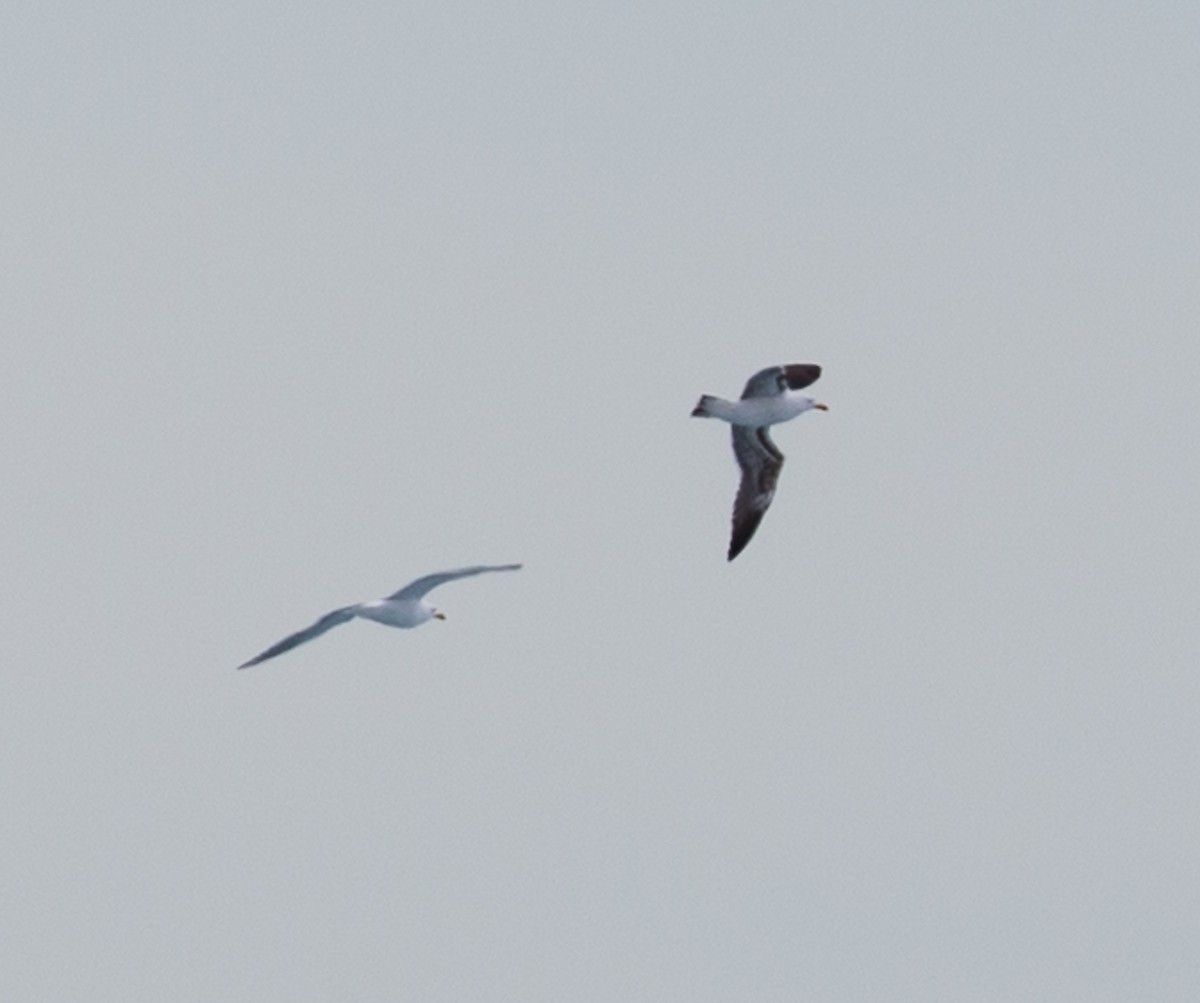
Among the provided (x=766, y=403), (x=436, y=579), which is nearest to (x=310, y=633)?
(x=436, y=579)

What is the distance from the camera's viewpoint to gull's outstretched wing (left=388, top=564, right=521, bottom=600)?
40594 mm

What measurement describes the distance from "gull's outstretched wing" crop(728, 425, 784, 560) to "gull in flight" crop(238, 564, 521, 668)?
895 centimetres

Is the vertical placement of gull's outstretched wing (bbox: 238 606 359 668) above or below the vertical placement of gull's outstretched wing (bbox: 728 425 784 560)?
below

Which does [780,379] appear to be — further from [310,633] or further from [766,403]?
[310,633]

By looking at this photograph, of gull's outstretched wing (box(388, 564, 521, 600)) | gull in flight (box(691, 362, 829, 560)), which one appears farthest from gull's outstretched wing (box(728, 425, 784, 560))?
gull's outstretched wing (box(388, 564, 521, 600))

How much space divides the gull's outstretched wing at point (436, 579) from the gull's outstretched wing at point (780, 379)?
816 cm

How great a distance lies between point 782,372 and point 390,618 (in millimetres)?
9588

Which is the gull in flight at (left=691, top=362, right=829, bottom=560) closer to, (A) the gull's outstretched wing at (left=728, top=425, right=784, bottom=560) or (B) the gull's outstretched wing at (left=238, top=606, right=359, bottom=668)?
(A) the gull's outstretched wing at (left=728, top=425, right=784, bottom=560)

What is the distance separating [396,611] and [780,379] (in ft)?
30.7

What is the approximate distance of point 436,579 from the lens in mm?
43875

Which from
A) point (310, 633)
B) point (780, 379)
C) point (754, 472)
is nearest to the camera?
point (310, 633)

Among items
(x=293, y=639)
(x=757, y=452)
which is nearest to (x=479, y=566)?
(x=293, y=639)

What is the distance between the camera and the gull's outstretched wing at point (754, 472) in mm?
52875

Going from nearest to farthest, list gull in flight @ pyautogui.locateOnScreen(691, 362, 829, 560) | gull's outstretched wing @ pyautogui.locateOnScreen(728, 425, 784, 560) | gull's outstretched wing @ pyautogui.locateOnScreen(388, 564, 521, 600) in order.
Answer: gull's outstretched wing @ pyautogui.locateOnScreen(388, 564, 521, 600), gull in flight @ pyautogui.locateOnScreen(691, 362, 829, 560), gull's outstretched wing @ pyautogui.locateOnScreen(728, 425, 784, 560)
